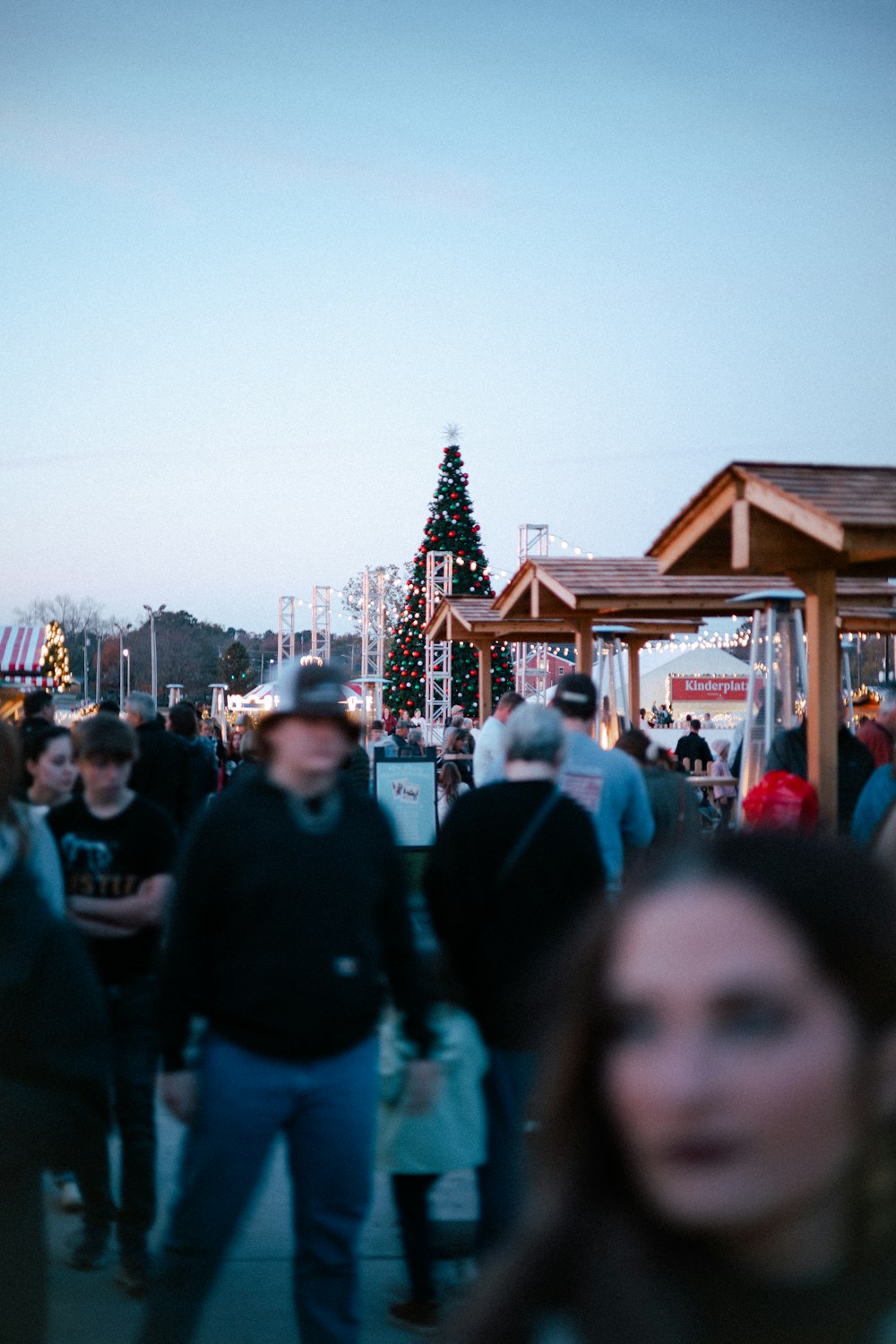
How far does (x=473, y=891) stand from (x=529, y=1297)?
329 cm

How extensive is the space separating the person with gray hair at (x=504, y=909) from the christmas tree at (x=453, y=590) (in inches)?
1417

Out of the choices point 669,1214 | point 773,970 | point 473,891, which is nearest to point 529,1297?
point 669,1214

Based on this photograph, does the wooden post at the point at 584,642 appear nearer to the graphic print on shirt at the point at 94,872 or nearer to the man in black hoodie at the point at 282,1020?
the graphic print on shirt at the point at 94,872

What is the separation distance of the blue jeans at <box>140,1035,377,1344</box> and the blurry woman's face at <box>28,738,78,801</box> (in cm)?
266

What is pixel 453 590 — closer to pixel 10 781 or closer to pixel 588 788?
pixel 588 788

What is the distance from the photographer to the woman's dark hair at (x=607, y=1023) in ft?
3.11

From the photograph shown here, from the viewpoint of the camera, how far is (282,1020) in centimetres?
330

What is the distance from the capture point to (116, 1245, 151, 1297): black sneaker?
4559mm

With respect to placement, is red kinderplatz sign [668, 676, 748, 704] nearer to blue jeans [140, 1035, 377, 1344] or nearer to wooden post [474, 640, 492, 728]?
wooden post [474, 640, 492, 728]

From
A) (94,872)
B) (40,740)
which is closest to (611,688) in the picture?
(40,740)

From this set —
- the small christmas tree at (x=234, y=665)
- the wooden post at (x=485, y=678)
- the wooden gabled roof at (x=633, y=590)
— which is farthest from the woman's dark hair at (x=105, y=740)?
the small christmas tree at (x=234, y=665)

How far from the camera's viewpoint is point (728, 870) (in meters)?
0.98

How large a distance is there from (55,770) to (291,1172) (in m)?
2.74

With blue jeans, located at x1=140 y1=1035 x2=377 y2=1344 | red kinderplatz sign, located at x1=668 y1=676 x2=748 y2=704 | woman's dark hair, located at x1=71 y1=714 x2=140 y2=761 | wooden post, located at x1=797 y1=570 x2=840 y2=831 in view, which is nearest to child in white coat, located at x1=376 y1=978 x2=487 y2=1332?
blue jeans, located at x1=140 y1=1035 x2=377 y2=1344
